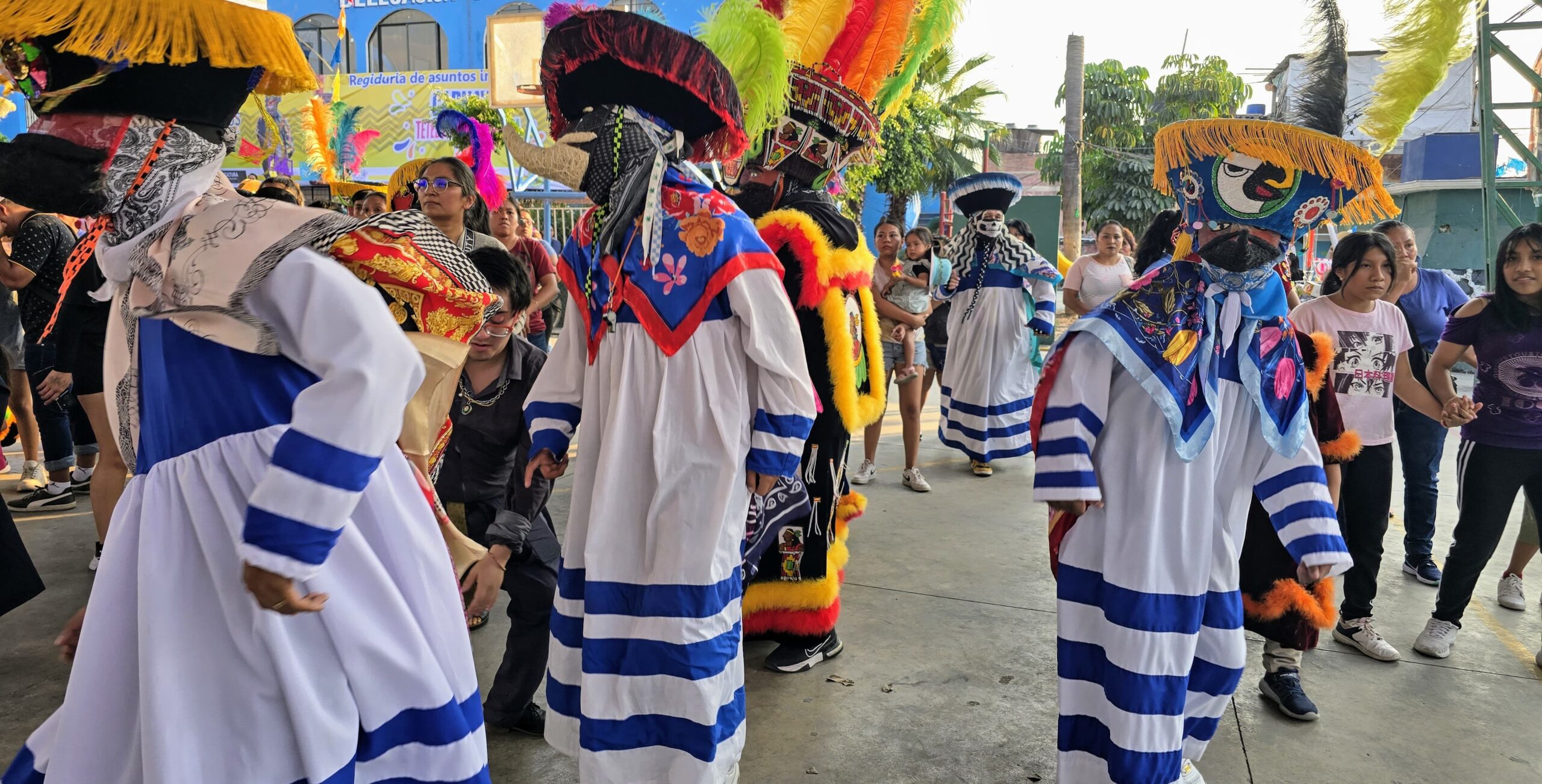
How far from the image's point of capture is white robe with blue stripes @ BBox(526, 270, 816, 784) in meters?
2.46

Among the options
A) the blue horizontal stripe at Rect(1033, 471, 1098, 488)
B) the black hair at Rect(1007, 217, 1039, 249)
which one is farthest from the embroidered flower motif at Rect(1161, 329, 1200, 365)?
the black hair at Rect(1007, 217, 1039, 249)

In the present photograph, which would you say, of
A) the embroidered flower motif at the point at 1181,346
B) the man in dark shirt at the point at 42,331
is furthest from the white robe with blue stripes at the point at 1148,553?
the man in dark shirt at the point at 42,331

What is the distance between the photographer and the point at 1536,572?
5.12 meters

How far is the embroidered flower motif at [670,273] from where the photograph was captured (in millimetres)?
2562

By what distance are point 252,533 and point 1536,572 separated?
6.16 metres

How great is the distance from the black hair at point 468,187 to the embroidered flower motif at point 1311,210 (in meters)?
3.22

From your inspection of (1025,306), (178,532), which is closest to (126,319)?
(178,532)

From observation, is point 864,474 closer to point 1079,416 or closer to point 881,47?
point 881,47

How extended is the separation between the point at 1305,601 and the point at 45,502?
655 cm

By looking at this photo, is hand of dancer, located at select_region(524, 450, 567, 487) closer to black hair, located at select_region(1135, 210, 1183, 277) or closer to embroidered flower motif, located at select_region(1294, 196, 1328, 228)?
embroidered flower motif, located at select_region(1294, 196, 1328, 228)

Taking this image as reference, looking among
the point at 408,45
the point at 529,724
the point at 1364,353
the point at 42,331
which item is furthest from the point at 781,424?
the point at 408,45

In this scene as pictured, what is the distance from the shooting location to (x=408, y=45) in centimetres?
2133

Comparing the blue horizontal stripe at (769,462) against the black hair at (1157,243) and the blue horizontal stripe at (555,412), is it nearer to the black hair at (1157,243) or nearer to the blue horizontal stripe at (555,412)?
the blue horizontal stripe at (555,412)

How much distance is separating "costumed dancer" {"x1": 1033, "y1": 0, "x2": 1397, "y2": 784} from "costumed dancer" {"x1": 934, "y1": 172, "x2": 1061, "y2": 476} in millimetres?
4114
